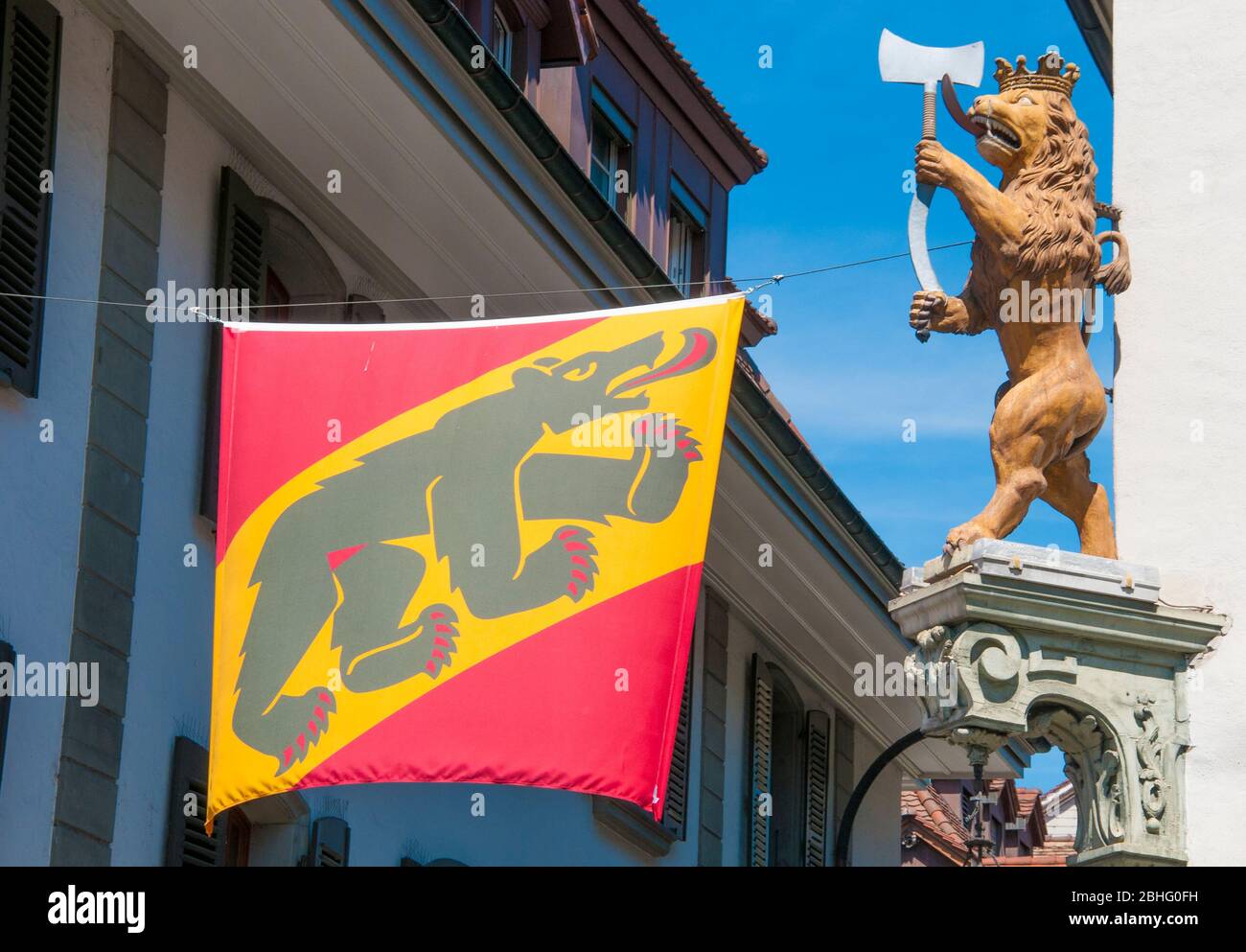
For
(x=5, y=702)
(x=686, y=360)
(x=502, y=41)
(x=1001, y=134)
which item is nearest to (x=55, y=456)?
(x=5, y=702)

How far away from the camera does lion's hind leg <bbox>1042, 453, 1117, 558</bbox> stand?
24.8 ft

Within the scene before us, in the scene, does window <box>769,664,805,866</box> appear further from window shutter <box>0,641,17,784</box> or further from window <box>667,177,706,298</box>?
window shutter <box>0,641,17,784</box>

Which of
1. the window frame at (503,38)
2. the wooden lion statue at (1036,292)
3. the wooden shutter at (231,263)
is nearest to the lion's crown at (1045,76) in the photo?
the wooden lion statue at (1036,292)

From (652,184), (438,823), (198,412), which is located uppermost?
(652,184)

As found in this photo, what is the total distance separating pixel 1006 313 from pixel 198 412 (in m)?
7.05

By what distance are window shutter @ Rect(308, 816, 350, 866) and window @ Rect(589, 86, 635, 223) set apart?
25.1 ft

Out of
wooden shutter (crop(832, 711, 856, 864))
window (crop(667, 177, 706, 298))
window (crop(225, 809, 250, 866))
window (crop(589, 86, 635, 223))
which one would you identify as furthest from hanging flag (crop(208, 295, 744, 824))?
wooden shutter (crop(832, 711, 856, 864))

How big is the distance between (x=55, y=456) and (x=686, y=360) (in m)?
3.92

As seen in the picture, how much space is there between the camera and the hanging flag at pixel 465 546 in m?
9.48

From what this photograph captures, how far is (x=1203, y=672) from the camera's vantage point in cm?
727

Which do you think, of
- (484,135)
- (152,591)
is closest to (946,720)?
(152,591)

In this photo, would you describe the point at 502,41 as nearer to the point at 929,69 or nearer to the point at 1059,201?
the point at 929,69

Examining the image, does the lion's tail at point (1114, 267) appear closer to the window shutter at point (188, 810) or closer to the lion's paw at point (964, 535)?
the lion's paw at point (964, 535)

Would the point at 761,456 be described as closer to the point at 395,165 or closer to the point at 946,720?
the point at 395,165
